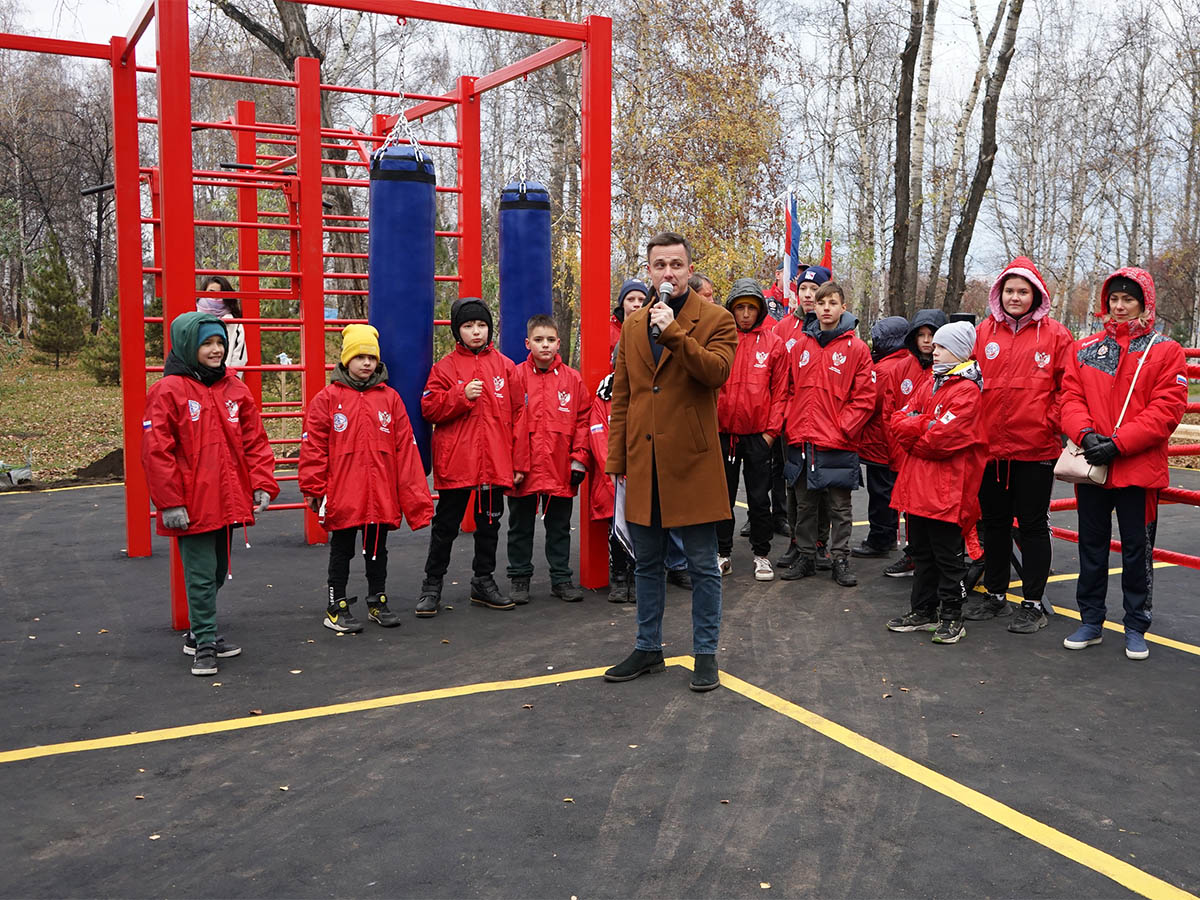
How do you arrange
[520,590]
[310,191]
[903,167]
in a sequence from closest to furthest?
[520,590], [310,191], [903,167]

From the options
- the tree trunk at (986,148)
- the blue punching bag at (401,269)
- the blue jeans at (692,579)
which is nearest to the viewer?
the blue jeans at (692,579)

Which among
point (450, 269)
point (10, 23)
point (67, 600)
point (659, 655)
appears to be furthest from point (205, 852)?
point (10, 23)

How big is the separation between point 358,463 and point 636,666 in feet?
6.75

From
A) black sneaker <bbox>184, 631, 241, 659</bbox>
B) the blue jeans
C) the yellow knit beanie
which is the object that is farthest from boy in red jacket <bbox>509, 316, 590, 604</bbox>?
black sneaker <bbox>184, 631, 241, 659</bbox>

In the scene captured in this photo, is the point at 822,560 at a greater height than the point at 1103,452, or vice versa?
the point at 1103,452

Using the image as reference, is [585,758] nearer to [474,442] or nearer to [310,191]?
[474,442]

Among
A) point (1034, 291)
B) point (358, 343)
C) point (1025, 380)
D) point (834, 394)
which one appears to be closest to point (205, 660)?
point (358, 343)

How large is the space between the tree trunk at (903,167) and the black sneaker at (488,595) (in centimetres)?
1004

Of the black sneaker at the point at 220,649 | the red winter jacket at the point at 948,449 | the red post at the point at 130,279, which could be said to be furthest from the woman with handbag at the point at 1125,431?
the red post at the point at 130,279

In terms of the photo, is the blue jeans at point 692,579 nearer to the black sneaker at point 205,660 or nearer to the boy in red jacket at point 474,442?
the boy in red jacket at point 474,442

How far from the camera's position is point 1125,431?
18.4 feet

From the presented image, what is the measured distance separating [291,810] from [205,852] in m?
0.37

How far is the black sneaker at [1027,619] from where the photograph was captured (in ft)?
20.5

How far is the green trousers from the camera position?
5547 mm
